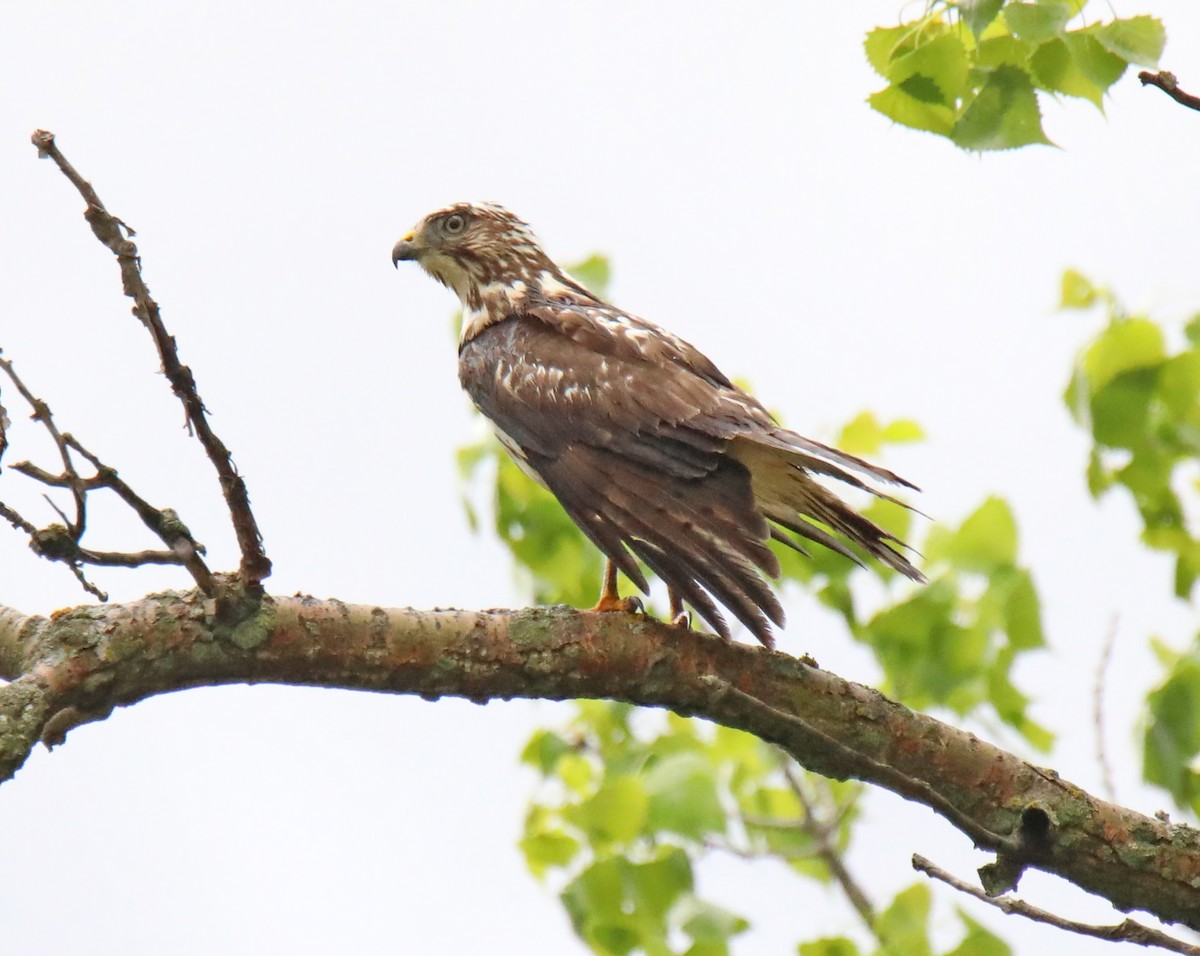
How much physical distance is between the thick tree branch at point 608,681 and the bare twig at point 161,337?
0.33m

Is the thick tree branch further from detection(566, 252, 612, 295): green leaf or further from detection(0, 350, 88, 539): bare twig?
detection(566, 252, 612, 295): green leaf

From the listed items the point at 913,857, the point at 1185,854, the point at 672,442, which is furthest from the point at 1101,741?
the point at 913,857

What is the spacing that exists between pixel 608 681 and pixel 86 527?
4.33ft

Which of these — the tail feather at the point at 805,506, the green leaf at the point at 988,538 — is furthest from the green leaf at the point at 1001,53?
the green leaf at the point at 988,538

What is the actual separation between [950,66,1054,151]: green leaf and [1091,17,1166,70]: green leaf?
310mm

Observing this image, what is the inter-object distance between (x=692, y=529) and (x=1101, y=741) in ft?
6.23

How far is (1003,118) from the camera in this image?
3477 mm

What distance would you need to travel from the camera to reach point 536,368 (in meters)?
5.23

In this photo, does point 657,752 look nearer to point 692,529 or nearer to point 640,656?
point 692,529

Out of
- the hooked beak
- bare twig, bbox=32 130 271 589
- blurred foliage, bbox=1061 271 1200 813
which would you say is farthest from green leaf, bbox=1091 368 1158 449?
bare twig, bbox=32 130 271 589

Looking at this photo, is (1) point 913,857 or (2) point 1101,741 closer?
(1) point 913,857

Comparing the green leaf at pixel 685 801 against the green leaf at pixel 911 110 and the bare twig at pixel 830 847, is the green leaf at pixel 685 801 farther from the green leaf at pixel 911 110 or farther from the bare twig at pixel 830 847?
the green leaf at pixel 911 110

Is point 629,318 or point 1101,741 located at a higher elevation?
point 629,318

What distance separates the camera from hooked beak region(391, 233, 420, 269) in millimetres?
6574
